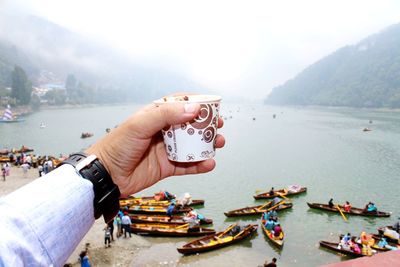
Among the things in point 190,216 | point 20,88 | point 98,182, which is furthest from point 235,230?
point 20,88

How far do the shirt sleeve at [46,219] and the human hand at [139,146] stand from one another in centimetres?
75

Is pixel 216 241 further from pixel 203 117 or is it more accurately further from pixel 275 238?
pixel 203 117

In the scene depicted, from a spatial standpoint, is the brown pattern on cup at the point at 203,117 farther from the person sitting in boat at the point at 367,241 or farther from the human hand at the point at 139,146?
the person sitting in boat at the point at 367,241

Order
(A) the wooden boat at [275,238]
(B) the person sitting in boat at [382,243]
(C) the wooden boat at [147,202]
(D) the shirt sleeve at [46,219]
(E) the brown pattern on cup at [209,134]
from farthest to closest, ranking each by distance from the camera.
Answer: (C) the wooden boat at [147,202]
(A) the wooden boat at [275,238]
(B) the person sitting in boat at [382,243]
(E) the brown pattern on cup at [209,134]
(D) the shirt sleeve at [46,219]

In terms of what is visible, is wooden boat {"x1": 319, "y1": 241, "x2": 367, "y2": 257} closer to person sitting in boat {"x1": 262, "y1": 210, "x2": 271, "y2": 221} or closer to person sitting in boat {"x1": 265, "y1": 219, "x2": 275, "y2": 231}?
person sitting in boat {"x1": 265, "y1": 219, "x2": 275, "y2": 231}

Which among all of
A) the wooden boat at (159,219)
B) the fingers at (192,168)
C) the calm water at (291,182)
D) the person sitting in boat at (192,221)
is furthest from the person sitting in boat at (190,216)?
the fingers at (192,168)

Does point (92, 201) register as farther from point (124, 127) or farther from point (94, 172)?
point (124, 127)

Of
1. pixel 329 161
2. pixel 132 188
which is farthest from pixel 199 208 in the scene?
pixel 329 161

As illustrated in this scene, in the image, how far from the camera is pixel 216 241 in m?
16.1

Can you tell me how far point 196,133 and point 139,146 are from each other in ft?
2.05

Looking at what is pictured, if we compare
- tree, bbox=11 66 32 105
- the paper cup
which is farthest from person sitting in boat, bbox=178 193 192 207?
tree, bbox=11 66 32 105

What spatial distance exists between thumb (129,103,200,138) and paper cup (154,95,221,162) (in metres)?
0.09

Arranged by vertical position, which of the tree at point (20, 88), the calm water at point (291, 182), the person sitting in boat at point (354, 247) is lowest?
the calm water at point (291, 182)

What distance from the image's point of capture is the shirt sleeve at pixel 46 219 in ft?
5.06
